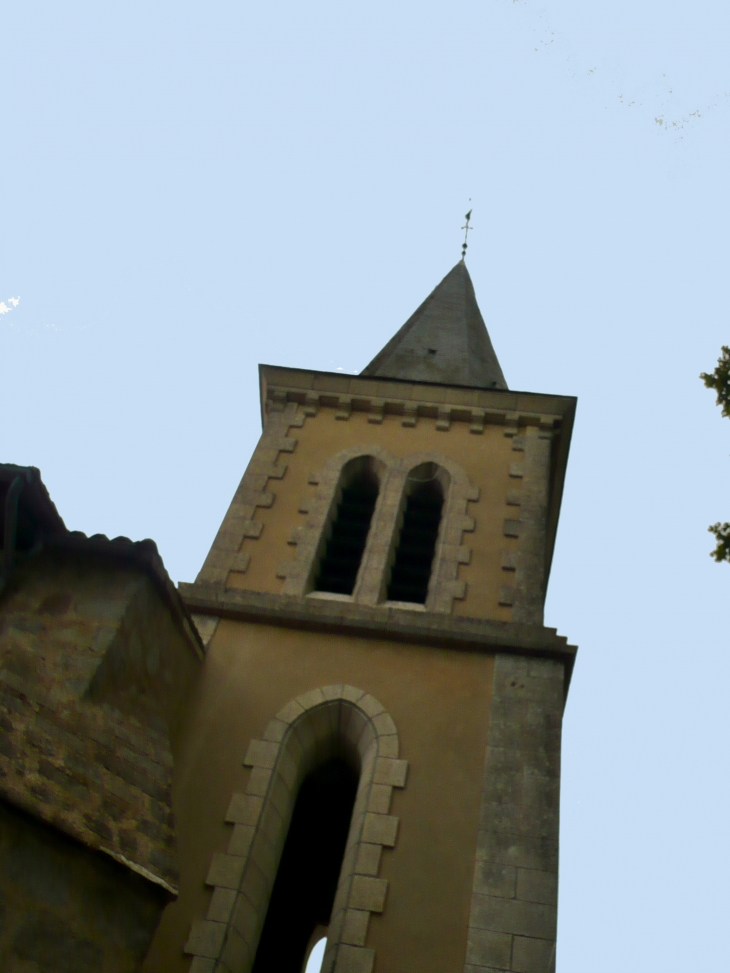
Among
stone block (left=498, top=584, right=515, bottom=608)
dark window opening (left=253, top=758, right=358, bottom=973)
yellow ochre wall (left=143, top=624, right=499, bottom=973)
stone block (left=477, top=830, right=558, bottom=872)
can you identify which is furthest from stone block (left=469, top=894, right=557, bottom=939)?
stone block (left=498, top=584, right=515, bottom=608)

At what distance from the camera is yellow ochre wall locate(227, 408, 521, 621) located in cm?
1012

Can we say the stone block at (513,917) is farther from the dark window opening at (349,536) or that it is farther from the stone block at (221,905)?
the dark window opening at (349,536)

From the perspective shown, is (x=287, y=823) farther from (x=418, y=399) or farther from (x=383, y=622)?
(x=418, y=399)

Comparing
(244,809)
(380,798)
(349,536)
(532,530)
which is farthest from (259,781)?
(532,530)

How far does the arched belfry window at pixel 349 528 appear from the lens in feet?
35.0

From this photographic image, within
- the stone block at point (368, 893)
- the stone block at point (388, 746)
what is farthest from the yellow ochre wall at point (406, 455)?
the stone block at point (368, 893)

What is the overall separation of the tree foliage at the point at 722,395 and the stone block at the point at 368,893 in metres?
4.26

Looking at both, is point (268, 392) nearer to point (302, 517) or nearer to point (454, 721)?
point (302, 517)

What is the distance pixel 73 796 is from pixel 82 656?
1439mm

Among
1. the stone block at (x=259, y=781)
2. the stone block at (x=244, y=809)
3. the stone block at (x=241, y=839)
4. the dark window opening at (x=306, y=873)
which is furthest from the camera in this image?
the dark window opening at (x=306, y=873)

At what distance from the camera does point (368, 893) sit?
7.25 m

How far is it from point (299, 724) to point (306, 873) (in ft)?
10.8

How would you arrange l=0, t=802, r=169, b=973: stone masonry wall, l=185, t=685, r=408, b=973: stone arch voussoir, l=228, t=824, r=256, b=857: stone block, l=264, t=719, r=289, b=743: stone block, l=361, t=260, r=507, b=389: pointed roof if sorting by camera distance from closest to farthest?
1. l=0, t=802, r=169, b=973: stone masonry wall
2. l=185, t=685, r=408, b=973: stone arch voussoir
3. l=228, t=824, r=256, b=857: stone block
4. l=264, t=719, r=289, b=743: stone block
5. l=361, t=260, r=507, b=389: pointed roof

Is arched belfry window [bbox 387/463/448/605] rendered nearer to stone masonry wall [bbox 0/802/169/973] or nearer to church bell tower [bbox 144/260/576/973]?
church bell tower [bbox 144/260/576/973]
